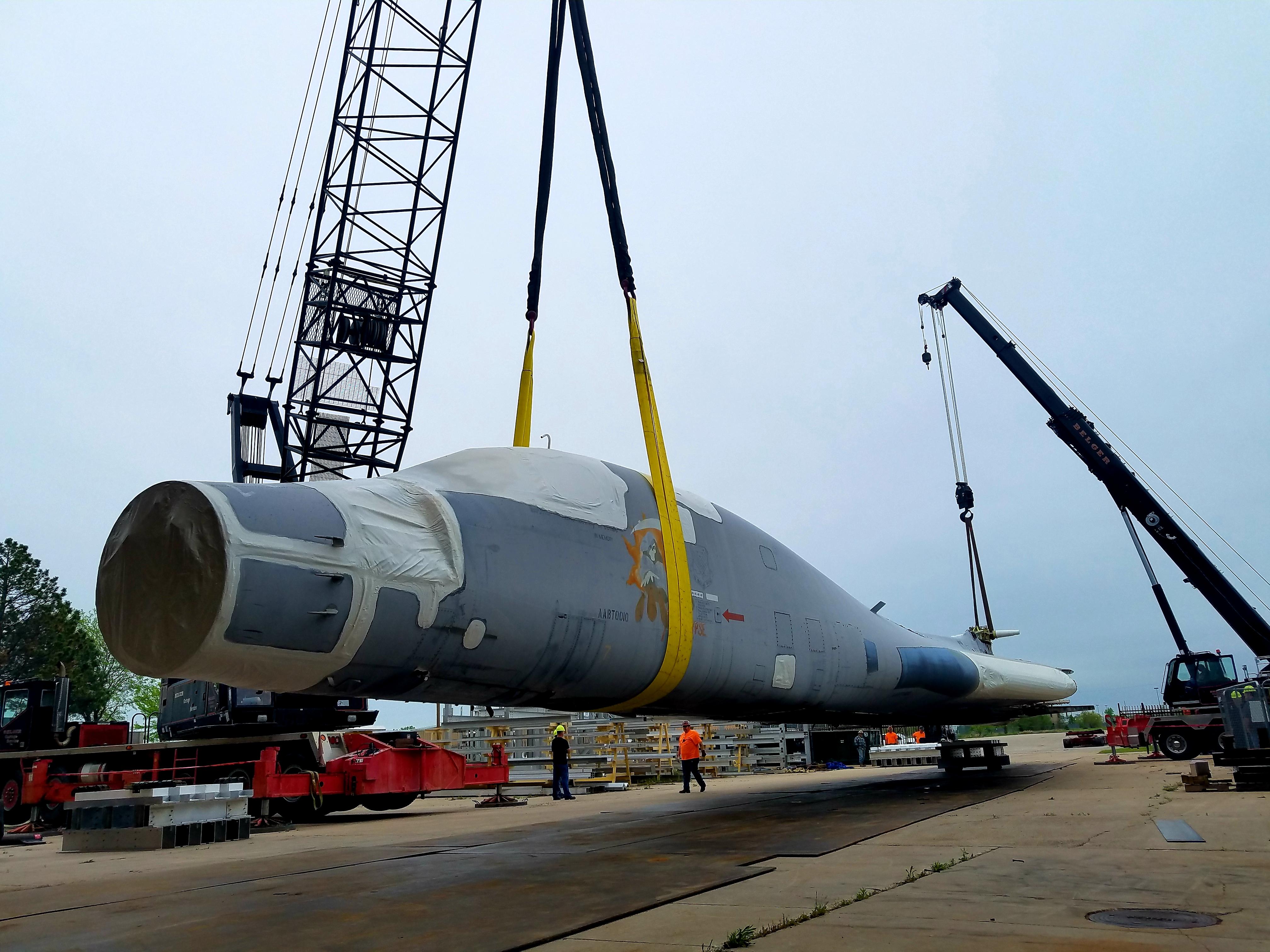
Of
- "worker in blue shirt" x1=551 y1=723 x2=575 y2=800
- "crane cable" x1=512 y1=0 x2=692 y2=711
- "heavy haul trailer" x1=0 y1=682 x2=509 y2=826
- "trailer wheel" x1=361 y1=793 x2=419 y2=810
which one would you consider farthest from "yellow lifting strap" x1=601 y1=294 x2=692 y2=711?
"worker in blue shirt" x1=551 y1=723 x2=575 y2=800

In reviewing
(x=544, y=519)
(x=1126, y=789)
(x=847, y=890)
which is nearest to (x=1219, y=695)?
(x=1126, y=789)

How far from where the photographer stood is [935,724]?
48.4 ft

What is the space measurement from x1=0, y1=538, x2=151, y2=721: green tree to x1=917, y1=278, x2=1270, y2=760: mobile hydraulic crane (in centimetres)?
4942

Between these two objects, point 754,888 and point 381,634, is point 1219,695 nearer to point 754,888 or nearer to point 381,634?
point 754,888

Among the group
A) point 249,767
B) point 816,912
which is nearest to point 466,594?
point 816,912

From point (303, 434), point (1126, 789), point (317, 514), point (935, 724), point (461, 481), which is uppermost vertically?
point (303, 434)

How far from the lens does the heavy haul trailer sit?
46.8 feet

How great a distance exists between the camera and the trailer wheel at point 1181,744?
19.4 m

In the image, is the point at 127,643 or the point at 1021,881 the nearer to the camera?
the point at 127,643

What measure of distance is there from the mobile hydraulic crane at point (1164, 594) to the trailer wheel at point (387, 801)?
1585 centimetres

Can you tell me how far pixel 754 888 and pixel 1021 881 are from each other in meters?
1.72

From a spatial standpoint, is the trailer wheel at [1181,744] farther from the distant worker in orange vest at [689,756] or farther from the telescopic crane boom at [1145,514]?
the distant worker in orange vest at [689,756]

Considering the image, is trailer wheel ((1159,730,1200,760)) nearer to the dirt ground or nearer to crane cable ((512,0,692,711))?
the dirt ground

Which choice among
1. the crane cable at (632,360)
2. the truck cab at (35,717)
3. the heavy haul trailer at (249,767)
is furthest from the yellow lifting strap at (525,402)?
the truck cab at (35,717)
